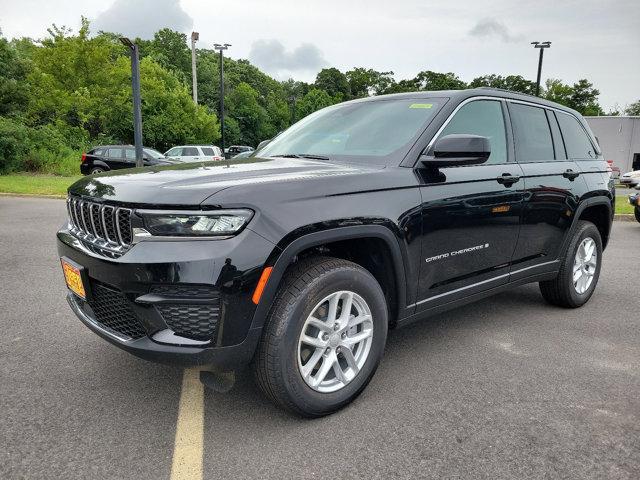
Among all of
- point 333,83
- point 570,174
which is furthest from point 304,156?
point 333,83

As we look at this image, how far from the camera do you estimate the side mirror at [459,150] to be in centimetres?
282

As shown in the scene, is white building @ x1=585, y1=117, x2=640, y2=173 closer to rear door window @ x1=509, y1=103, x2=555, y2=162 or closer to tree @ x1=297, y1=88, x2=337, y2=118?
rear door window @ x1=509, y1=103, x2=555, y2=162

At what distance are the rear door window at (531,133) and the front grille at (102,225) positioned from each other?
2840mm

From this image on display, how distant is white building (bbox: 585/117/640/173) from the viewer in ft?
78.4

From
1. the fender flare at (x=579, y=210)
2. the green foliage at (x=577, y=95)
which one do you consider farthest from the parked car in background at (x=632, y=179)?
the green foliage at (x=577, y=95)

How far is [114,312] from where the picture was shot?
243cm

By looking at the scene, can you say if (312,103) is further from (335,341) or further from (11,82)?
(335,341)

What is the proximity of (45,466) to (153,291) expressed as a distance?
0.90 meters

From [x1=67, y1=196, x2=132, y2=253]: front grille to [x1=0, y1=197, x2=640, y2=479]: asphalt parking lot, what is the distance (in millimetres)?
928

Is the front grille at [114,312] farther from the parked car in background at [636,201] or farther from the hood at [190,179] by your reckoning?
the parked car in background at [636,201]

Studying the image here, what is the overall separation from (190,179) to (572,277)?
3522mm

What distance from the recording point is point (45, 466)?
2193 mm

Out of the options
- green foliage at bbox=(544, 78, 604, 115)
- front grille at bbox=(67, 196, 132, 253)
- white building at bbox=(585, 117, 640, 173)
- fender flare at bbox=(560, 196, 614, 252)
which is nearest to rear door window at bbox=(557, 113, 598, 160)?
fender flare at bbox=(560, 196, 614, 252)

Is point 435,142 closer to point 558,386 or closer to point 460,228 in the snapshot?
point 460,228
